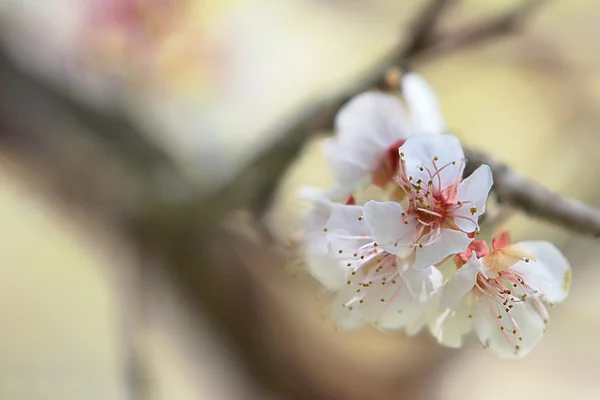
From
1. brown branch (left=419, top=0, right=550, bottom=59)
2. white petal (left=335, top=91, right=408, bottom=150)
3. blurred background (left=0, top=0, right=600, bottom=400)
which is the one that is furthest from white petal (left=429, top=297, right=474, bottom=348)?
blurred background (left=0, top=0, right=600, bottom=400)

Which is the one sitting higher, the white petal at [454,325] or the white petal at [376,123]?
the white petal at [376,123]

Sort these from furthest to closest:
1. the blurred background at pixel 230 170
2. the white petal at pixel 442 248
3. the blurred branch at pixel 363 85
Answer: the blurred background at pixel 230 170 → the blurred branch at pixel 363 85 → the white petal at pixel 442 248

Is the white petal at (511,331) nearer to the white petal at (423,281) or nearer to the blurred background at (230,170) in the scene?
the white petal at (423,281)

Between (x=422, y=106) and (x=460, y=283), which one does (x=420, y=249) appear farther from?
(x=422, y=106)

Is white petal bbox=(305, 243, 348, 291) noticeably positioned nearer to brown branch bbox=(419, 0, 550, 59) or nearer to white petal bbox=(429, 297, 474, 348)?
white petal bbox=(429, 297, 474, 348)

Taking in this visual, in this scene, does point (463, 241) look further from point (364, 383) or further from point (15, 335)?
point (15, 335)

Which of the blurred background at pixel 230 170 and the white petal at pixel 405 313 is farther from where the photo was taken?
the blurred background at pixel 230 170

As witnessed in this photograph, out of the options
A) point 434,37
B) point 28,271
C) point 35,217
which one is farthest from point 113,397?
point 434,37

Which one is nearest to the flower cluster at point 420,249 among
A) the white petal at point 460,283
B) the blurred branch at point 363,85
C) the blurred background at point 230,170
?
the white petal at point 460,283
